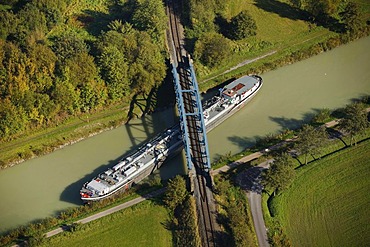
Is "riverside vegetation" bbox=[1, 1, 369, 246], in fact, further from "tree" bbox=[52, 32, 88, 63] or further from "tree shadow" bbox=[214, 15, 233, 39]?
"tree shadow" bbox=[214, 15, 233, 39]

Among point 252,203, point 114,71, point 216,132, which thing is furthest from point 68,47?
point 252,203

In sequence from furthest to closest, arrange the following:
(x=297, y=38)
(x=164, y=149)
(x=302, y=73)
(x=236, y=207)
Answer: (x=297, y=38), (x=302, y=73), (x=164, y=149), (x=236, y=207)

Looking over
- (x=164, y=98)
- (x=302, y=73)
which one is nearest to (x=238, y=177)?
(x=164, y=98)

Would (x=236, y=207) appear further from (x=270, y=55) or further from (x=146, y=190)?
(x=270, y=55)

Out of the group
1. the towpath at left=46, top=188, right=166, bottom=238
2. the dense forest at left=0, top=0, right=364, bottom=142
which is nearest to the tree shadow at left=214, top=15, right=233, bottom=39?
the dense forest at left=0, top=0, right=364, bottom=142

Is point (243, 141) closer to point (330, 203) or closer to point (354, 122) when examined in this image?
point (354, 122)

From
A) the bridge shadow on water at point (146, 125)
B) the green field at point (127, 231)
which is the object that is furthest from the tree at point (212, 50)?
the green field at point (127, 231)
